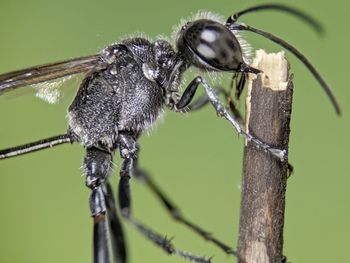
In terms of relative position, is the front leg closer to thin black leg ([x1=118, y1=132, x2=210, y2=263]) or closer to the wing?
thin black leg ([x1=118, y1=132, x2=210, y2=263])

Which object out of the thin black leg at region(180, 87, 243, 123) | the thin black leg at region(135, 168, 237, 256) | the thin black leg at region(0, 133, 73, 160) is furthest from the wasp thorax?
the thin black leg at region(0, 133, 73, 160)

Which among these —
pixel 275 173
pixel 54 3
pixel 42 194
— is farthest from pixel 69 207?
pixel 275 173

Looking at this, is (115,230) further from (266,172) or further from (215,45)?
(266,172)

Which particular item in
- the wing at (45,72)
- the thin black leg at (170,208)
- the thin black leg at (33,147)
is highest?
the wing at (45,72)

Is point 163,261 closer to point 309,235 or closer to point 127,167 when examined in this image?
point 309,235

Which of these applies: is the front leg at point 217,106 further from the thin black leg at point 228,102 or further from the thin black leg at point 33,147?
the thin black leg at point 33,147

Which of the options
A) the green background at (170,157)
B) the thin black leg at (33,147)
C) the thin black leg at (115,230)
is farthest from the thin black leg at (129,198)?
the green background at (170,157)

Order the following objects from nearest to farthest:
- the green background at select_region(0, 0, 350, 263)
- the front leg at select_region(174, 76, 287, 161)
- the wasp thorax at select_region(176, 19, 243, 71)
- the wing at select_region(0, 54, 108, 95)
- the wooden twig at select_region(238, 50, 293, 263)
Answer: the wooden twig at select_region(238, 50, 293, 263)
the front leg at select_region(174, 76, 287, 161)
the wasp thorax at select_region(176, 19, 243, 71)
the wing at select_region(0, 54, 108, 95)
the green background at select_region(0, 0, 350, 263)
